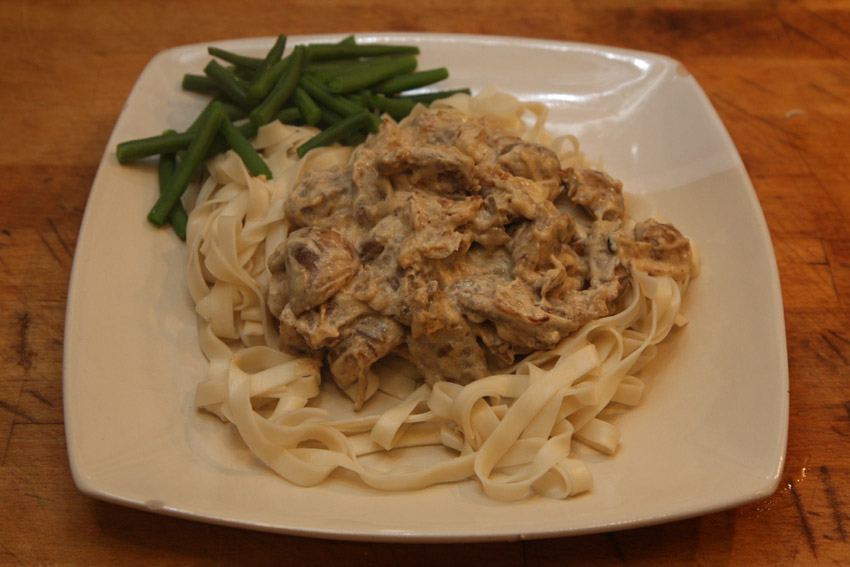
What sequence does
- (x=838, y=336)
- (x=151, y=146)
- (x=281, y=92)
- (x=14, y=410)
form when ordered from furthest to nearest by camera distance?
(x=281, y=92) → (x=151, y=146) → (x=838, y=336) → (x=14, y=410)

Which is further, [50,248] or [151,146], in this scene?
[50,248]

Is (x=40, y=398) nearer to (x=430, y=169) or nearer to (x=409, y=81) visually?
(x=430, y=169)

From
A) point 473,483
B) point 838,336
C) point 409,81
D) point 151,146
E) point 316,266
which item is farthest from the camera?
point 409,81

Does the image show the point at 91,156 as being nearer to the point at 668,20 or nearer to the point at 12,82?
the point at 12,82

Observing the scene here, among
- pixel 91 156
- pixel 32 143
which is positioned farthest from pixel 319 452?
pixel 32 143

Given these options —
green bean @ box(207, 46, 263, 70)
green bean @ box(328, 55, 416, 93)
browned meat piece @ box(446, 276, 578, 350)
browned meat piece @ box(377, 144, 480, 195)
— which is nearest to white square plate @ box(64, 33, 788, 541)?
green bean @ box(207, 46, 263, 70)

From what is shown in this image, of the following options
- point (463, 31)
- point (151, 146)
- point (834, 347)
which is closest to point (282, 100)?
point (151, 146)
